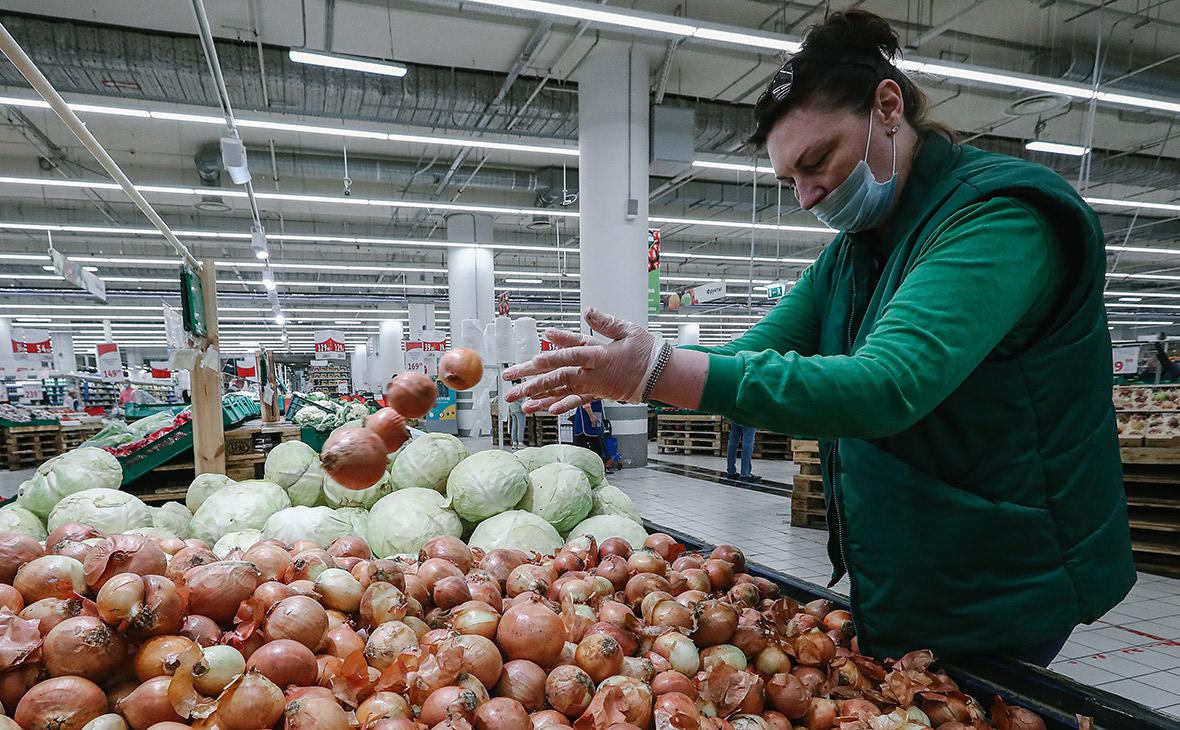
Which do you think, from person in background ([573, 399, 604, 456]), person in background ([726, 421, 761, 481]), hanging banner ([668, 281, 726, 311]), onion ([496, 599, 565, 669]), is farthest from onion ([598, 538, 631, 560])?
hanging banner ([668, 281, 726, 311])

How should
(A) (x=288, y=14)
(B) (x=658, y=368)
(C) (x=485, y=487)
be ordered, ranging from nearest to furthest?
(B) (x=658, y=368)
(C) (x=485, y=487)
(A) (x=288, y=14)

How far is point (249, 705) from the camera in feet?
3.30

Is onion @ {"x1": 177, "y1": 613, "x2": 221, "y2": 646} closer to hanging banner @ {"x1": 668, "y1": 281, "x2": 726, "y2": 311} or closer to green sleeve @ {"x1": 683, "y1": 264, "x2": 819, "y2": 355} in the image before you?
green sleeve @ {"x1": 683, "y1": 264, "x2": 819, "y2": 355}

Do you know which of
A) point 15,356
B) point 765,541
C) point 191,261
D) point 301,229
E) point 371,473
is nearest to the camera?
→ point 371,473

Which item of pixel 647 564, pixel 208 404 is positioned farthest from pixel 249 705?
pixel 208 404

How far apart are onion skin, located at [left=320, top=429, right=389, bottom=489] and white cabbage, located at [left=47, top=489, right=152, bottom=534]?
2027 millimetres

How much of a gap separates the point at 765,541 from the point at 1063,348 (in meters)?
4.77

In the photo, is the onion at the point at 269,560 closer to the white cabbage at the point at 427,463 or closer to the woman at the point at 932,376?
the woman at the point at 932,376

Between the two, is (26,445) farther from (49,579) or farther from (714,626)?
(714,626)

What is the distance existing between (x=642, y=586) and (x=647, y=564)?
13cm

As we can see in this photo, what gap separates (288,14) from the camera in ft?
25.6

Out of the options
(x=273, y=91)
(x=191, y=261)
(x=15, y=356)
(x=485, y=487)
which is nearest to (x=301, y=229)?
(x=15, y=356)

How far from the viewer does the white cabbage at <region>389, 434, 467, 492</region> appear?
9.23 feet

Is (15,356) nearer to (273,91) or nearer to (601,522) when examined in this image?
(273,91)
